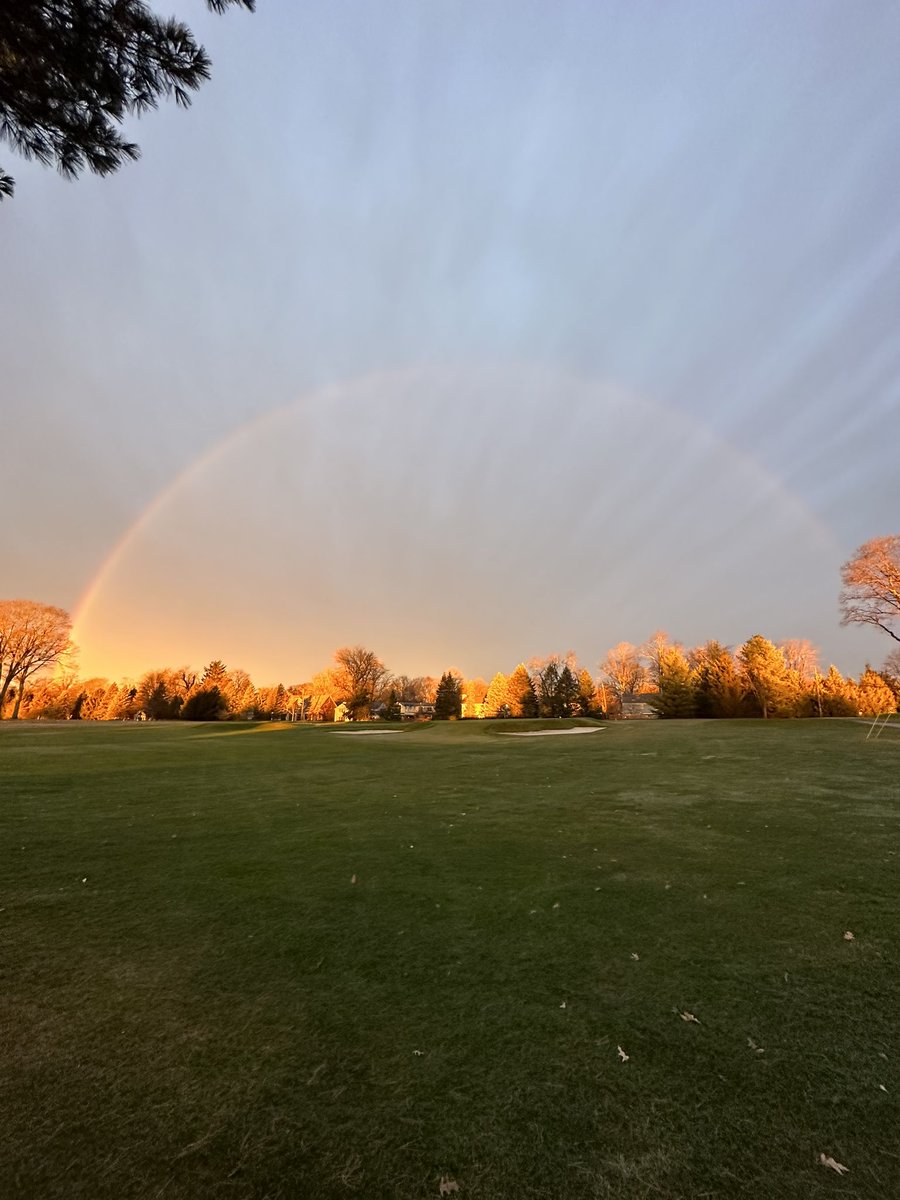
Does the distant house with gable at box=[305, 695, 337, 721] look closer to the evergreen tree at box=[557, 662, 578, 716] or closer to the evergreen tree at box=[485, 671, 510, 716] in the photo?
the evergreen tree at box=[485, 671, 510, 716]

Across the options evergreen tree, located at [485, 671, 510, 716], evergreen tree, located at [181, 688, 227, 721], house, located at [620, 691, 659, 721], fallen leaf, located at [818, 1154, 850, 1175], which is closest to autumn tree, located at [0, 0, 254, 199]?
fallen leaf, located at [818, 1154, 850, 1175]

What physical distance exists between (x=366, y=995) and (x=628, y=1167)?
Result: 5.66 feet

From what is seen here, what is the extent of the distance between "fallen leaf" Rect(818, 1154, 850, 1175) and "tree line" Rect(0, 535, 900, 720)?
3884cm

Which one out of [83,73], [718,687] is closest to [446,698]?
[718,687]

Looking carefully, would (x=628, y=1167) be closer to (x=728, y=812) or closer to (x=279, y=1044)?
(x=279, y=1044)

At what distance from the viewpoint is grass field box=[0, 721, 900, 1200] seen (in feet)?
7.02

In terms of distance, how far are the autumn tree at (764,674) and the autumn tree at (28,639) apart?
64566 mm

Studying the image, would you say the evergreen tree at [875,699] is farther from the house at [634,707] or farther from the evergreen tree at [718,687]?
the house at [634,707]

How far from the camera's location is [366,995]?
3299 mm

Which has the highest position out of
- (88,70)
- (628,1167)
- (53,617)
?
(53,617)

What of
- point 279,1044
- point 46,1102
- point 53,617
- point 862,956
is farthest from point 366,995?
point 53,617

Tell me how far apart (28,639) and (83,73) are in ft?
197

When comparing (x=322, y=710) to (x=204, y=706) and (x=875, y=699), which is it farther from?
(x=875, y=699)

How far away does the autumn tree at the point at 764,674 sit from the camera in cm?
4284
